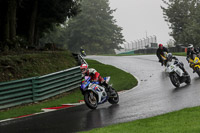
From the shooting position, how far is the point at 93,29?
91.8 metres

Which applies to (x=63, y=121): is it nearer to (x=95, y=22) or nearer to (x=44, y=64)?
(x=44, y=64)

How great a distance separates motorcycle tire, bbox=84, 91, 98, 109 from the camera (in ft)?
36.6

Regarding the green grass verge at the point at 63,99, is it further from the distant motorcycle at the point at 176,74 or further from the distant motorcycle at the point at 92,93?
the distant motorcycle at the point at 176,74

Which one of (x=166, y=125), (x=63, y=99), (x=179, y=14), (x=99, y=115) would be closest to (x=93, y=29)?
(x=179, y=14)

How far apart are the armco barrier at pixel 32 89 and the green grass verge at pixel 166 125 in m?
6.85

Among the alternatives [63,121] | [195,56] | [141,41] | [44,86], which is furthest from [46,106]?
[141,41]

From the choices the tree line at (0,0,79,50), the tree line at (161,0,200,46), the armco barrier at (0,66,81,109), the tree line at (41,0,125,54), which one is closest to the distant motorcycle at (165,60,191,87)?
the armco barrier at (0,66,81,109)

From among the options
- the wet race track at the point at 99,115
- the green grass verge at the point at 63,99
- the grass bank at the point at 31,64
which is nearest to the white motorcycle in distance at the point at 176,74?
the wet race track at the point at 99,115

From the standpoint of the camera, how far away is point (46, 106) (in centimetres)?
1334

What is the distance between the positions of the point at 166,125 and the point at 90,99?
450cm

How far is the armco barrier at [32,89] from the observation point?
13.4 m

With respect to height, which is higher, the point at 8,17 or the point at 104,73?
the point at 8,17

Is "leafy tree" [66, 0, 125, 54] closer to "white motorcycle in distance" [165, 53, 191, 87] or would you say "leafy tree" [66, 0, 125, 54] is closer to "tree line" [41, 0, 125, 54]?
"tree line" [41, 0, 125, 54]

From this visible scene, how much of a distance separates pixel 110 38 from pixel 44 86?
84.4 m
